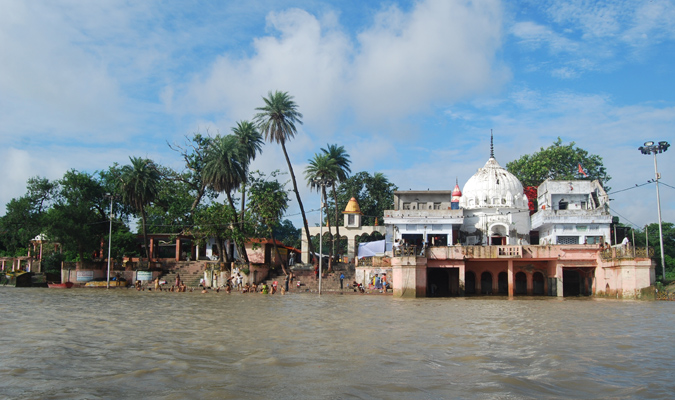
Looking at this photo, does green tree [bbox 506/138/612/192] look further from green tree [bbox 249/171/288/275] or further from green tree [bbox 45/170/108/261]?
green tree [bbox 45/170/108/261]

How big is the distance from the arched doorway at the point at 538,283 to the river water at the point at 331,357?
20.1 m

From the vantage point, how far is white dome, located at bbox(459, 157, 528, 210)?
154 feet

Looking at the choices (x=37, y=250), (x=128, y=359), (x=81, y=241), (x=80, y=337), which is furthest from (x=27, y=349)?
(x=37, y=250)

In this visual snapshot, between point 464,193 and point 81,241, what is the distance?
33.9m

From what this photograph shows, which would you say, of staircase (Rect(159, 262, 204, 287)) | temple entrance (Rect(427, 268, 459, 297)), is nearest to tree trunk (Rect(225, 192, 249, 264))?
staircase (Rect(159, 262, 204, 287))

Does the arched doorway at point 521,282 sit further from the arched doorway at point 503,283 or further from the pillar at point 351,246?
the pillar at point 351,246

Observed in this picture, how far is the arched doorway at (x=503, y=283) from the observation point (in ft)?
130

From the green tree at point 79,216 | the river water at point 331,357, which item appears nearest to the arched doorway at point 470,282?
the river water at point 331,357

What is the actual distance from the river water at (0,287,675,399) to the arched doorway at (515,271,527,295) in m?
20.4

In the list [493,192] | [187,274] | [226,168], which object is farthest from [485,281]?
[187,274]

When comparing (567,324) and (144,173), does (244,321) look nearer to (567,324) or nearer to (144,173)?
(567,324)

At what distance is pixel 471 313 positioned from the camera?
2217 centimetres

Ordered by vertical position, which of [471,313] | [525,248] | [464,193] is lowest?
[471,313]

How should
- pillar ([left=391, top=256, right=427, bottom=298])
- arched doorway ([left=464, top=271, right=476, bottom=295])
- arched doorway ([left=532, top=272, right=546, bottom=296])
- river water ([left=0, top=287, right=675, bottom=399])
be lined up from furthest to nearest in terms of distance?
arched doorway ([left=464, top=271, right=476, bottom=295]), arched doorway ([left=532, top=272, right=546, bottom=296]), pillar ([left=391, top=256, right=427, bottom=298]), river water ([left=0, top=287, right=675, bottom=399])
